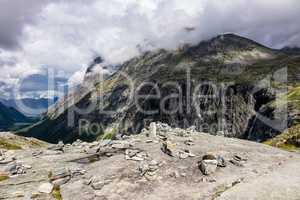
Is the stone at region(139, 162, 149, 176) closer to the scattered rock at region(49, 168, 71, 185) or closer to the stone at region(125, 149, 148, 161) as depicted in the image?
the stone at region(125, 149, 148, 161)

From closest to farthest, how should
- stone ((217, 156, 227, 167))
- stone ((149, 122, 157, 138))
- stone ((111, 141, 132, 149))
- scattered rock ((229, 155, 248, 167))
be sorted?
1. stone ((217, 156, 227, 167))
2. scattered rock ((229, 155, 248, 167))
3. stone ((111, 141, 132, 149))
4. stone ((149, 122, 157, 138))

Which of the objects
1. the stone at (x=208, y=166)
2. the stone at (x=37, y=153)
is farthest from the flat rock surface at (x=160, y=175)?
the stone at (x=37, y=153)

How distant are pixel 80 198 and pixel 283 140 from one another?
70.1 m

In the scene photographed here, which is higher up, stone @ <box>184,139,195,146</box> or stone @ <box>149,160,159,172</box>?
stone @ <box>184,139,195,146</box>

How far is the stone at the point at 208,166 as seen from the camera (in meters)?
46.7

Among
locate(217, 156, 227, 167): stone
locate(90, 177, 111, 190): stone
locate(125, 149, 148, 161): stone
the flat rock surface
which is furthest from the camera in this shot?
locate(125, 149, 148, 161): stone

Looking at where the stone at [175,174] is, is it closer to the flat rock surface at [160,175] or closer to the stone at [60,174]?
the flat rock surface at [160,175]

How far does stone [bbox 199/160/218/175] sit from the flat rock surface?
569mm

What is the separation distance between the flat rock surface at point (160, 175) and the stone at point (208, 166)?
1.87ft

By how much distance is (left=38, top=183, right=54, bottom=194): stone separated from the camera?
44.4m

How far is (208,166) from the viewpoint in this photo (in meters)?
47.3

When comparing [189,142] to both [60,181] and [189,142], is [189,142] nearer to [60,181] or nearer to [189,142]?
[189,142]

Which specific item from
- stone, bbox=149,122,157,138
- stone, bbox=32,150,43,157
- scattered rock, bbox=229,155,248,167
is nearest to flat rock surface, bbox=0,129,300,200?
scattered rock, bbox=229,155,248,167

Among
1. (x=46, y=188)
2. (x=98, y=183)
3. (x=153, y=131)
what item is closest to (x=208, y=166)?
(x=98, y=183)
